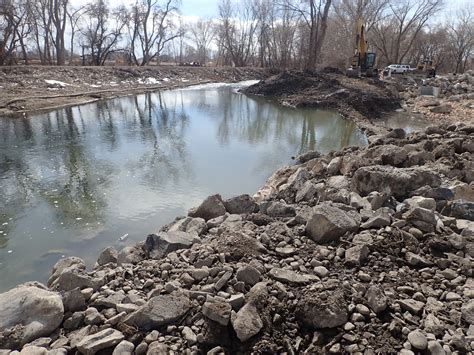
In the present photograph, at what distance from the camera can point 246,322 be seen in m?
2.88

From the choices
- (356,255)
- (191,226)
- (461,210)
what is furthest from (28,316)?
(461,210)

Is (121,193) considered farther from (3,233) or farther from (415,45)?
(415,45)

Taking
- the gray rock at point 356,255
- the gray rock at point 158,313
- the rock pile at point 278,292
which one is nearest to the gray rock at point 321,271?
the rock pile at point 278,292

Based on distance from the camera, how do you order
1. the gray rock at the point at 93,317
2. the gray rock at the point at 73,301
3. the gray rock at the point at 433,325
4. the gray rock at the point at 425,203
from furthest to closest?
1. the gray rock at the point at 425,203
2. the gray rock at the point at 73,301
3. the gray rock at the point at 93,317
4. the gray rock at the point at 433,325

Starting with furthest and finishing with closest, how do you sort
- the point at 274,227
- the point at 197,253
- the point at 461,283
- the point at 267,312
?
the point at 274,227 → the point at 197,253 → the point at 461,283 → the point at 267,312

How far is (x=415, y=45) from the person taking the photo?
49812 millimetres

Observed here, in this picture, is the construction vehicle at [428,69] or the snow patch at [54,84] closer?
the snow patch at [54,84]

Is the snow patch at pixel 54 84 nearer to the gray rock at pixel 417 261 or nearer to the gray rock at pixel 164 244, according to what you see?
the gray rock at pixel 164 244

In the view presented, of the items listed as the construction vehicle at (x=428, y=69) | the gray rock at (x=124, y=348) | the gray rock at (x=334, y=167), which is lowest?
the gray rock at (x=124, y=348)

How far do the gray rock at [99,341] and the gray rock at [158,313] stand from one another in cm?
15

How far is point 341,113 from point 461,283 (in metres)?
16.4

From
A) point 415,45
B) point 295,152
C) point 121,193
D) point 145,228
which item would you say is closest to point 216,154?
point 295,152

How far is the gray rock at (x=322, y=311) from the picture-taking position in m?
2.89

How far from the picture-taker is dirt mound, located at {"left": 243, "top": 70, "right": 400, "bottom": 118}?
19.8m
